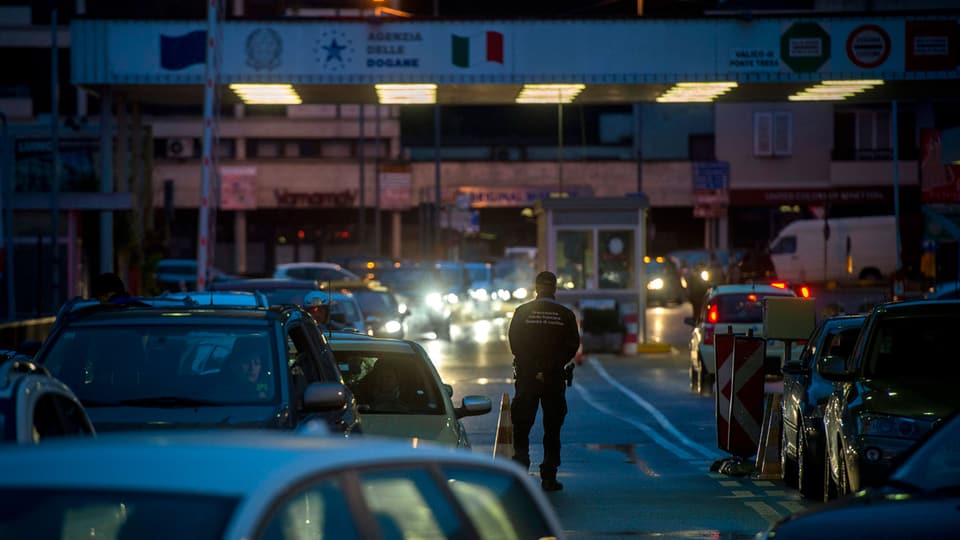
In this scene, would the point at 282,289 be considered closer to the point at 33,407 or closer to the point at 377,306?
the point at 377,306

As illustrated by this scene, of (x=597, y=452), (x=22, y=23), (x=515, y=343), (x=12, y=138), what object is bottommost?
(x=597, y=452)

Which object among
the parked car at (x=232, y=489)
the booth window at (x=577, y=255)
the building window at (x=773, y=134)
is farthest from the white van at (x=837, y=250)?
the parked car at (x=232, y=489)

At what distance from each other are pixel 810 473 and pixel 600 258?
73.0 feet

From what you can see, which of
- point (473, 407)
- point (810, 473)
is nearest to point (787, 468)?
point (810, 473)

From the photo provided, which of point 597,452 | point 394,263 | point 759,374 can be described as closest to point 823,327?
point 759,374

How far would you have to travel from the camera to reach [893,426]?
1098cm

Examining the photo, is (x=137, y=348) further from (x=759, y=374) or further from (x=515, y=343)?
(x=759, y=374)

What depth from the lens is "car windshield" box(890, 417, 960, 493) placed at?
7.00 meters

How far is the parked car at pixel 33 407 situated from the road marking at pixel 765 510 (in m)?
6.46

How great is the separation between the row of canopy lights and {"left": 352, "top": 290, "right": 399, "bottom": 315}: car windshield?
3.69 meters

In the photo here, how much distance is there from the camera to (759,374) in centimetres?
1536

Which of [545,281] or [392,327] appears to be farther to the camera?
[392,327]

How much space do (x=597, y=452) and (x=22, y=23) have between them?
179 ft

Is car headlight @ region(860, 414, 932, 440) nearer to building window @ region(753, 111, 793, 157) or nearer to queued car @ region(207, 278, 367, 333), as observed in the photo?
queued car @ region(207, 278, 367, 333)
